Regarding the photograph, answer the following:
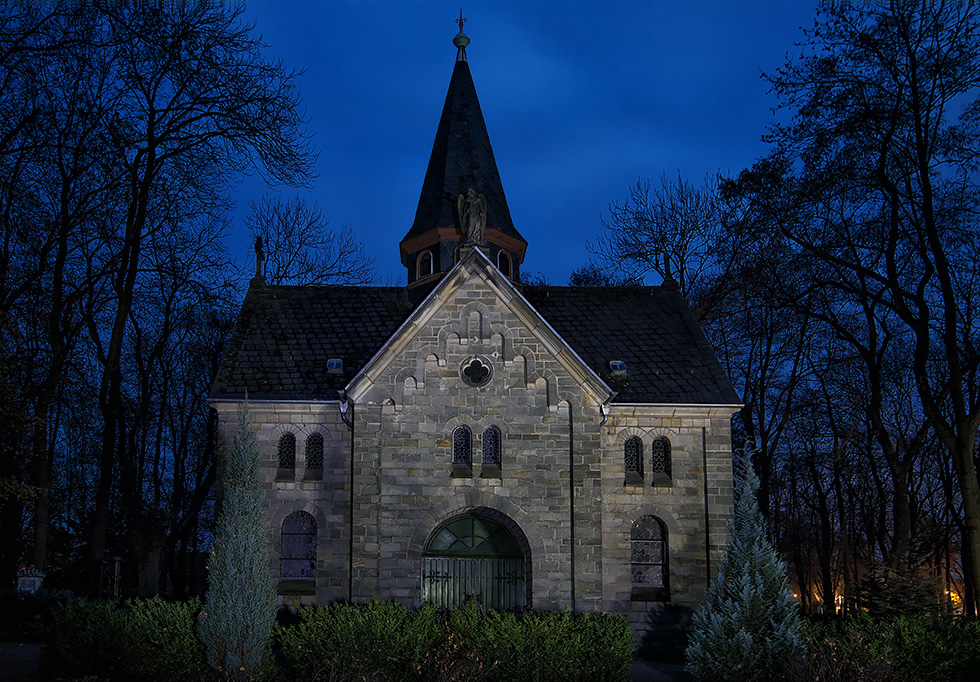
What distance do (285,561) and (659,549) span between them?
384 inches

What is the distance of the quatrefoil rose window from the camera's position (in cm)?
2325

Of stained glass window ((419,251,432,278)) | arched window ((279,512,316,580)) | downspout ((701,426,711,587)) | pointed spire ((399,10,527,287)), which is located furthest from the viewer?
stained glass window ((419,251,432,278))

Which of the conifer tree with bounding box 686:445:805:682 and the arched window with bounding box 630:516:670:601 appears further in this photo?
the arched window with bounding box 630:516:670:601

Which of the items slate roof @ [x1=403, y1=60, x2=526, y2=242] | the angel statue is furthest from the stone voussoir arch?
slate roof @ [x1=403, y1=60, x2=526, y2=242]

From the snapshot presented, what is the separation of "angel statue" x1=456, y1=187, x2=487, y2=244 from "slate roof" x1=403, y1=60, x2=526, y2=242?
184 inches

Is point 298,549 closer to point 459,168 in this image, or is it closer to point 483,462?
point 483,462

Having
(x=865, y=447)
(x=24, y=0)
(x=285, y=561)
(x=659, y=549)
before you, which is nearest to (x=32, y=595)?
(x=285, y=561)

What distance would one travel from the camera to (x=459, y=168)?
3111 centimetres

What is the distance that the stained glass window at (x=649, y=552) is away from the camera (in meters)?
24.4

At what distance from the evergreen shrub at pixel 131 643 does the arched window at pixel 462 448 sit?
24.9ft

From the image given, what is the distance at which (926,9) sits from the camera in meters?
24.1

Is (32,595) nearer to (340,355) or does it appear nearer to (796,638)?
(340,355)

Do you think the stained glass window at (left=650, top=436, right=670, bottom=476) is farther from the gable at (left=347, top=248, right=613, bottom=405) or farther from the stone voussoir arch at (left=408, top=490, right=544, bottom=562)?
the stone voussoir arch at (left=408, top=490, right=544, bottom=562)

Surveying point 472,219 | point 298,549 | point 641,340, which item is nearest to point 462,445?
point 298,549
